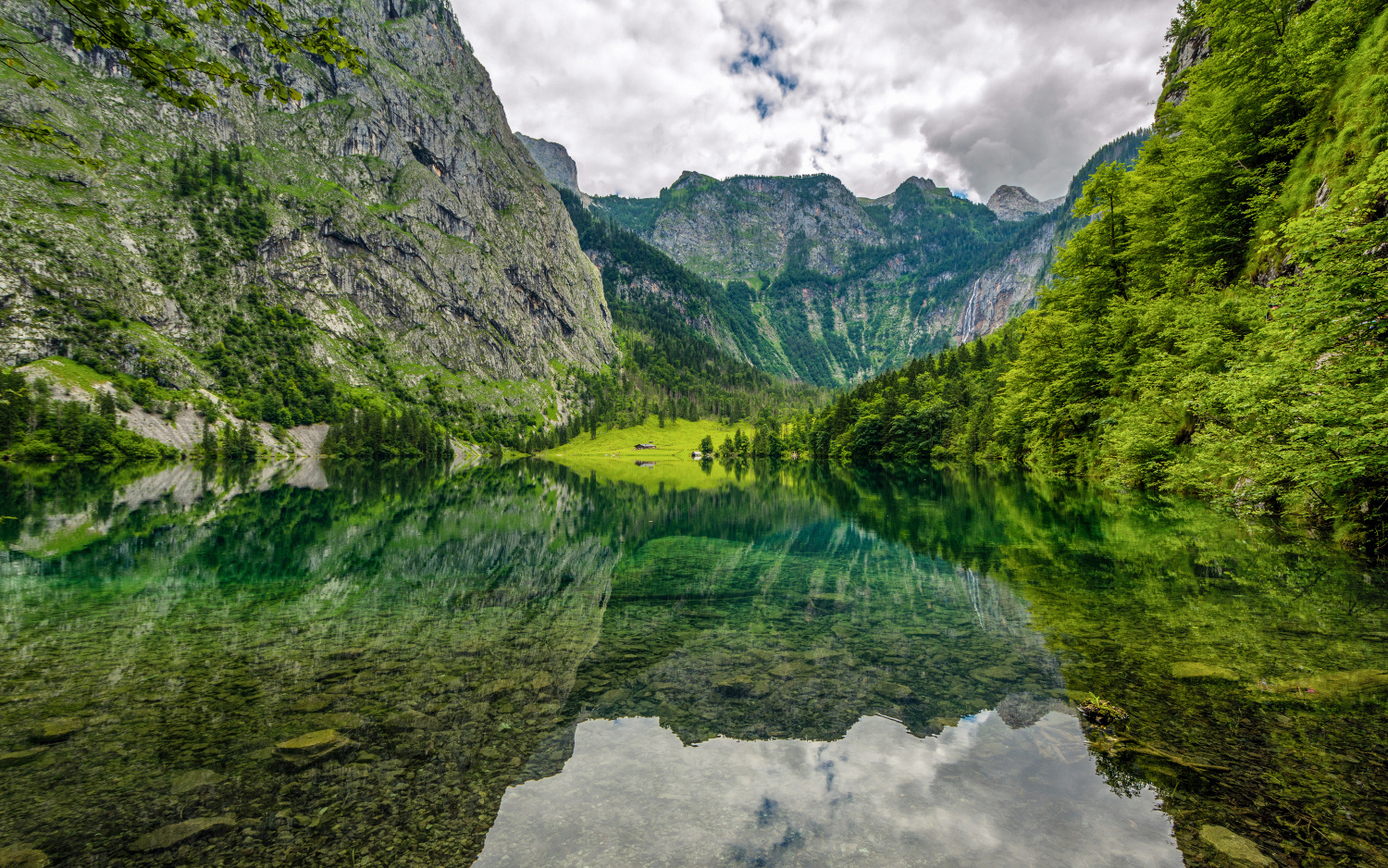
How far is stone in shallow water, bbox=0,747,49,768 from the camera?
26.3ft

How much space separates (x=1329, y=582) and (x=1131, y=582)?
4.08m

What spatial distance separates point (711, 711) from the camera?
1048cm

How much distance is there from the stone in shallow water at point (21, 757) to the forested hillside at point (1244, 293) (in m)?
24.6

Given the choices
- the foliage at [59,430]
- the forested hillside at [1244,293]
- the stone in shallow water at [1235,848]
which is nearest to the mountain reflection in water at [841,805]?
the stone in shallow water at [1235,848]

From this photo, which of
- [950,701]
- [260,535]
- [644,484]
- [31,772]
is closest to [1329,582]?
[950,701]

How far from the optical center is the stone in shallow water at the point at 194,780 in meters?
7.54

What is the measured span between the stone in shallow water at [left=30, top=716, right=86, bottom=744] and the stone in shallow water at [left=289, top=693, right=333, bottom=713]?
293 cm

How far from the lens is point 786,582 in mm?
20422

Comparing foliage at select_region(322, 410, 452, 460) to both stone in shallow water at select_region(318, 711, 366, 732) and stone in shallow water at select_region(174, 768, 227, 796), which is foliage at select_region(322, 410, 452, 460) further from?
stone in shallow water at select_region(174, 768, 227, 796)

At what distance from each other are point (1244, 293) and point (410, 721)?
32187 millimetres

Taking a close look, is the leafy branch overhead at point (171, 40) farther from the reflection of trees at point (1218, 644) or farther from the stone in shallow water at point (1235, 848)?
the reflection of trees at point (1218, 644)

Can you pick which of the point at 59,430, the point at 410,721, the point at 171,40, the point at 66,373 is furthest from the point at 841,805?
the point at 66,373

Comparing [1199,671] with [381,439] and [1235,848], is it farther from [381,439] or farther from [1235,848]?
[381,439]

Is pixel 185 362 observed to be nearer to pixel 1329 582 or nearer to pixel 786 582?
pixel 786 582
